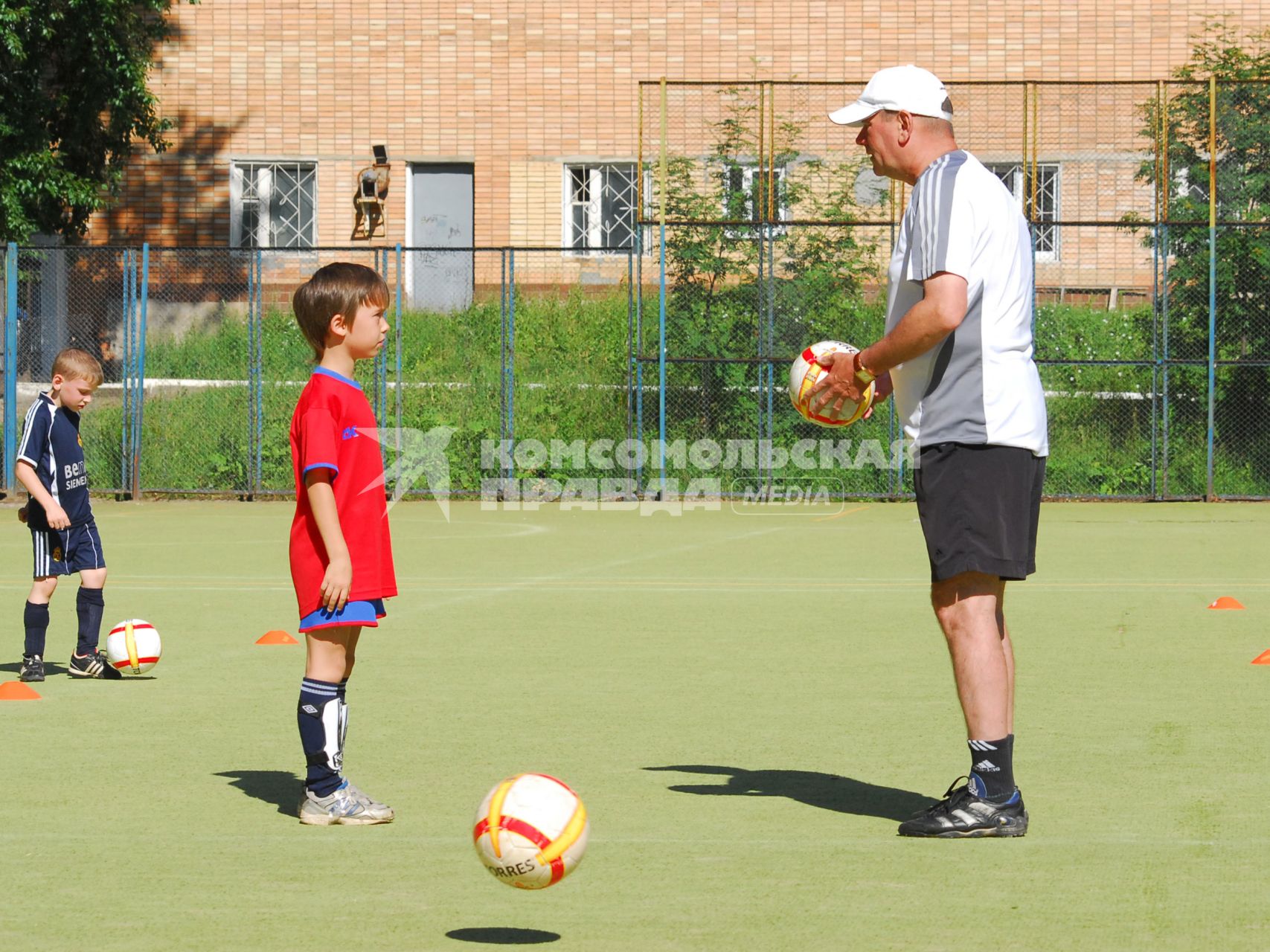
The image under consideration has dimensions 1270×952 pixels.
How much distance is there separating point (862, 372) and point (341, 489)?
168 centimetres

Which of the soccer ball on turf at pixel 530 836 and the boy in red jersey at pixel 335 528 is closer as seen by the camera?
the soccer ball on turf at pixel 530 836

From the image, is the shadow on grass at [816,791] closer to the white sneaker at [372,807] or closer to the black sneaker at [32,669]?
the white sneaker at [372,807]

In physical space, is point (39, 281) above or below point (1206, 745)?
above

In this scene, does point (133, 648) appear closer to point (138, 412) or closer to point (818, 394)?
point (818, 394)

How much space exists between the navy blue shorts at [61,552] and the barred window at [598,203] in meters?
20.9

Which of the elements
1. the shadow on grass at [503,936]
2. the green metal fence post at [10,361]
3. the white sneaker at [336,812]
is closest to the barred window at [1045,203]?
the green metal fence post at [10,361]

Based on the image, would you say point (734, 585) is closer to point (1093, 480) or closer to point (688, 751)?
point (688, 751)

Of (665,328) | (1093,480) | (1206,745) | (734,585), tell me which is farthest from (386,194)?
(1206,745)

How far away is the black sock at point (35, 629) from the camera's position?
28.7ft

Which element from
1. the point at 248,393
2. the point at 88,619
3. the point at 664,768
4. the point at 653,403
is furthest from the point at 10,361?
the point at 664,768

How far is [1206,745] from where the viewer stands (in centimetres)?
687

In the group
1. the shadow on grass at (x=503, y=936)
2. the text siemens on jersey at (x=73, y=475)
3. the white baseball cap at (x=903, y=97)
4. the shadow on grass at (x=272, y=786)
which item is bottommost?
the shadow on grass at (x=272, y=786)

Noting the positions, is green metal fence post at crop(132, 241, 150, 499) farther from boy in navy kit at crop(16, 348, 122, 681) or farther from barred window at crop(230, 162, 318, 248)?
boy in navy kit at crop(16, 348, 122, 681)

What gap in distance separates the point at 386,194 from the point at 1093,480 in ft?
44.0
